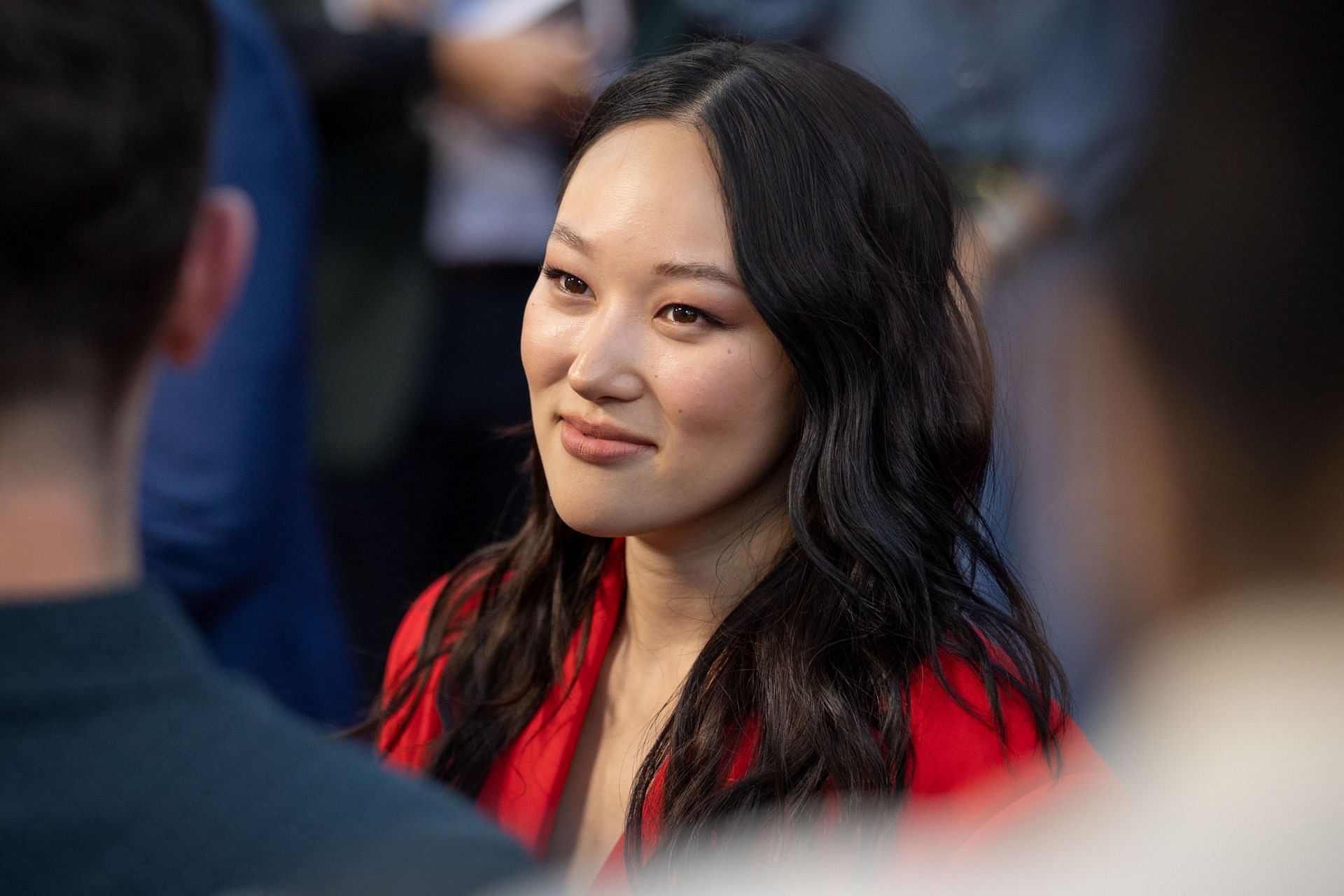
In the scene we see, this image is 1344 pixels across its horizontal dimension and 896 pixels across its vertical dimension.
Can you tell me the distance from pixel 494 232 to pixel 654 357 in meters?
1.52

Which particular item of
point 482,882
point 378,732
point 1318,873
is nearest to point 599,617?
point 378,732

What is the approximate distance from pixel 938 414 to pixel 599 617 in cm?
48

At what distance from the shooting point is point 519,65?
2.76 m

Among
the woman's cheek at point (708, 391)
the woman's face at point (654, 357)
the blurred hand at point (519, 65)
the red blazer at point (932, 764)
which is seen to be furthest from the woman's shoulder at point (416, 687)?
the blurred hand at point (519, 65)

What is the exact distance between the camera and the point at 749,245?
59.9 inches

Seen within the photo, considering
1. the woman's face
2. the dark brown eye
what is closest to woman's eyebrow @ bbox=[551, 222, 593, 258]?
the woman's face

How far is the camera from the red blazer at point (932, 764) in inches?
58.2

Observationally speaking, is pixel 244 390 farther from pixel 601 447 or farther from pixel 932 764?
pixel 932 764

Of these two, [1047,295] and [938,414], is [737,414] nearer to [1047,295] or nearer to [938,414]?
[938,414]

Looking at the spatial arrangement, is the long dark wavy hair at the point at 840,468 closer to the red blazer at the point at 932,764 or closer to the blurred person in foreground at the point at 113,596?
the red blazer at the point at 932,764

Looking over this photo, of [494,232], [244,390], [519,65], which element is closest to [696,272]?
[244,390]

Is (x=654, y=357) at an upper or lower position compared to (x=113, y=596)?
lower

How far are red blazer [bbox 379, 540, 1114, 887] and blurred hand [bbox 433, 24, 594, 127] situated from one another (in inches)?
48.0

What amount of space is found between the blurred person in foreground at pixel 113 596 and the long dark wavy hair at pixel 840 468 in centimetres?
71
